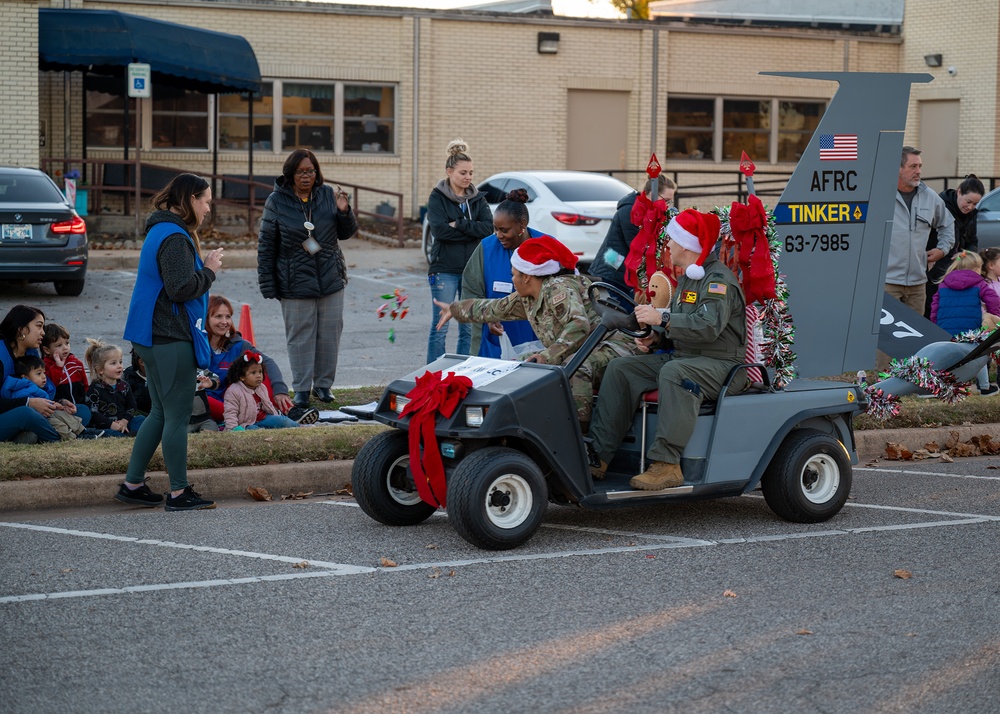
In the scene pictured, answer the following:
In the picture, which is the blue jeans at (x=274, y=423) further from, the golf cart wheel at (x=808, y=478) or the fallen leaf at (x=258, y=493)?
the golf cart wheel at (x=808, y=478)

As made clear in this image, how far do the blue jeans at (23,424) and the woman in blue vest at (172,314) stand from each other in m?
1.34

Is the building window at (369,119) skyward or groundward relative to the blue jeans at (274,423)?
skyward

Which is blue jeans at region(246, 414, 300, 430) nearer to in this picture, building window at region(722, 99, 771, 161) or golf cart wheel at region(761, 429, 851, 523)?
golf cart wheel at region(761, 429, 851, 523)

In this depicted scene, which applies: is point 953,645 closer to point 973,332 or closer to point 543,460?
point 543,460

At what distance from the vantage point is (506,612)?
18.0ft

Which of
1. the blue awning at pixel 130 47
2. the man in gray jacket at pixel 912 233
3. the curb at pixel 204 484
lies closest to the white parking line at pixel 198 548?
the curb at pixel 204 484

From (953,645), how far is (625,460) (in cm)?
231

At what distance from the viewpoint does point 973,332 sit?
1014 cm

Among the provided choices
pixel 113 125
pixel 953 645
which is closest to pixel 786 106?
pixel 113 125

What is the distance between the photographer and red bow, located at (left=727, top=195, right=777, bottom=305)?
23.5 feet

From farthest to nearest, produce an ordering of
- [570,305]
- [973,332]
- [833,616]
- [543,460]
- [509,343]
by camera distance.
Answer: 1. [973,332]
2. [509,343]
3. [570,305]
4. [543,460]
5. [833,616]

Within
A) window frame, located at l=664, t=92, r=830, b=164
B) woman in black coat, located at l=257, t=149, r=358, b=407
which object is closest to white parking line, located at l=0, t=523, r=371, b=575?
woman in black coat, located at l=257, t=149, r=358, b=407

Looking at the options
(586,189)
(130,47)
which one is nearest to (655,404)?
(586,189)

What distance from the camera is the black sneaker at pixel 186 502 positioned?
24.5 ft
